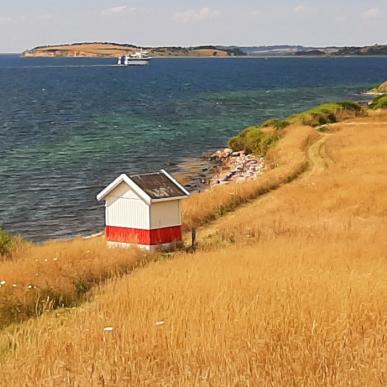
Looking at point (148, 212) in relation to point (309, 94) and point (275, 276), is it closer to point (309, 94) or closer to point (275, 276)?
point (275, 276)

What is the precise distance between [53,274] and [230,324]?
6.16m

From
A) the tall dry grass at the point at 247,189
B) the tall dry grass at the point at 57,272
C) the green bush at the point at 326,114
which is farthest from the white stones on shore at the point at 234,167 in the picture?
the tall dry grass at the point at 57,272

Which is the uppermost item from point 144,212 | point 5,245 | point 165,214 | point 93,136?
point 144,212

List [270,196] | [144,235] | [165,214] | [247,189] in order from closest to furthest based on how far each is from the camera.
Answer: [144,235] < [165,214] < [270,196] < [247,189]

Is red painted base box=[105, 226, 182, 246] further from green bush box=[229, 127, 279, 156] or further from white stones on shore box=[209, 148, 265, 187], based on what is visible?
green bush box=[229, 127, 279, 156]

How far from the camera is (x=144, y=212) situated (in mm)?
19719

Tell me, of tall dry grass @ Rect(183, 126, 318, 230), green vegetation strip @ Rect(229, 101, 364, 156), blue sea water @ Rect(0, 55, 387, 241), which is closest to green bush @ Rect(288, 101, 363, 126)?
green vegetation strip @ Rect(229, 101, 364, 156)

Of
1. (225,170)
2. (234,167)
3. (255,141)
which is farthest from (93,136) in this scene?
(234,167)

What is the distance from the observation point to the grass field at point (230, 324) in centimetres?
764

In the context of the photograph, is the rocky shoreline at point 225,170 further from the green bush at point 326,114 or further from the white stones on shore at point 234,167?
the green bush at point 326,114

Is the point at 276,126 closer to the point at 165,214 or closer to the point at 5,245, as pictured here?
the point at 165,214

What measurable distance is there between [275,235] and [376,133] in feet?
101

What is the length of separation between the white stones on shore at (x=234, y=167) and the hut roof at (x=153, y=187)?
1962cm

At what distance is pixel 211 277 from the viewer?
13.7 m
